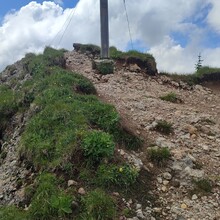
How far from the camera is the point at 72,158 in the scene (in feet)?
26.2

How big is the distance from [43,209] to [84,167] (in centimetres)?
150

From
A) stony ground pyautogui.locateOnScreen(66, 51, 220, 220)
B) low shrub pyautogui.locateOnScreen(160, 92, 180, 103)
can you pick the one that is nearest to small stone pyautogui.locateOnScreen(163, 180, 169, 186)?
stony ground pyautogui.locateOnScreen(66, 51, 220, 220)

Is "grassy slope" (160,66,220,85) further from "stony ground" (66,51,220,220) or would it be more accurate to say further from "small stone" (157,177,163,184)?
"small stone" (157,177,163,184)

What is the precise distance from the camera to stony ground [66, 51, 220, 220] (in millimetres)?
7469

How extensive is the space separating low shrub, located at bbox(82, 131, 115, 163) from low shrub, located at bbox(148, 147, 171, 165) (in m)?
1.16

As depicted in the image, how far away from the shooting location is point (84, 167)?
310 inches

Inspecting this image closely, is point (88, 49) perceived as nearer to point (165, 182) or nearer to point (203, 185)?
point (165, 182)

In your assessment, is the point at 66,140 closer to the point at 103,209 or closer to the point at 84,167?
the point at 84,167

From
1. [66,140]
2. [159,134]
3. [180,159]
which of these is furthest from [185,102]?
[66,140]

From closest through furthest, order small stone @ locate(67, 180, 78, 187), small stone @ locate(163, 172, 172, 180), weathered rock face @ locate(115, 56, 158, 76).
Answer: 1. small stone @ locate(67, 180, 78, 187)
2. small stone @ locate(163, 172, 172, 180)
3. weathered rock face @ locate(115, 56, 158, 76)

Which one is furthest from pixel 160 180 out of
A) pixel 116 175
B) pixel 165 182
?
pixel 116 175

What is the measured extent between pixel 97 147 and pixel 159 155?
170cm

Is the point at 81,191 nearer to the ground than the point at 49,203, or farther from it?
farther from it

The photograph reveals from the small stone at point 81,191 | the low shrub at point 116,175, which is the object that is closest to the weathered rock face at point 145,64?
the low shrub at point 116,175
